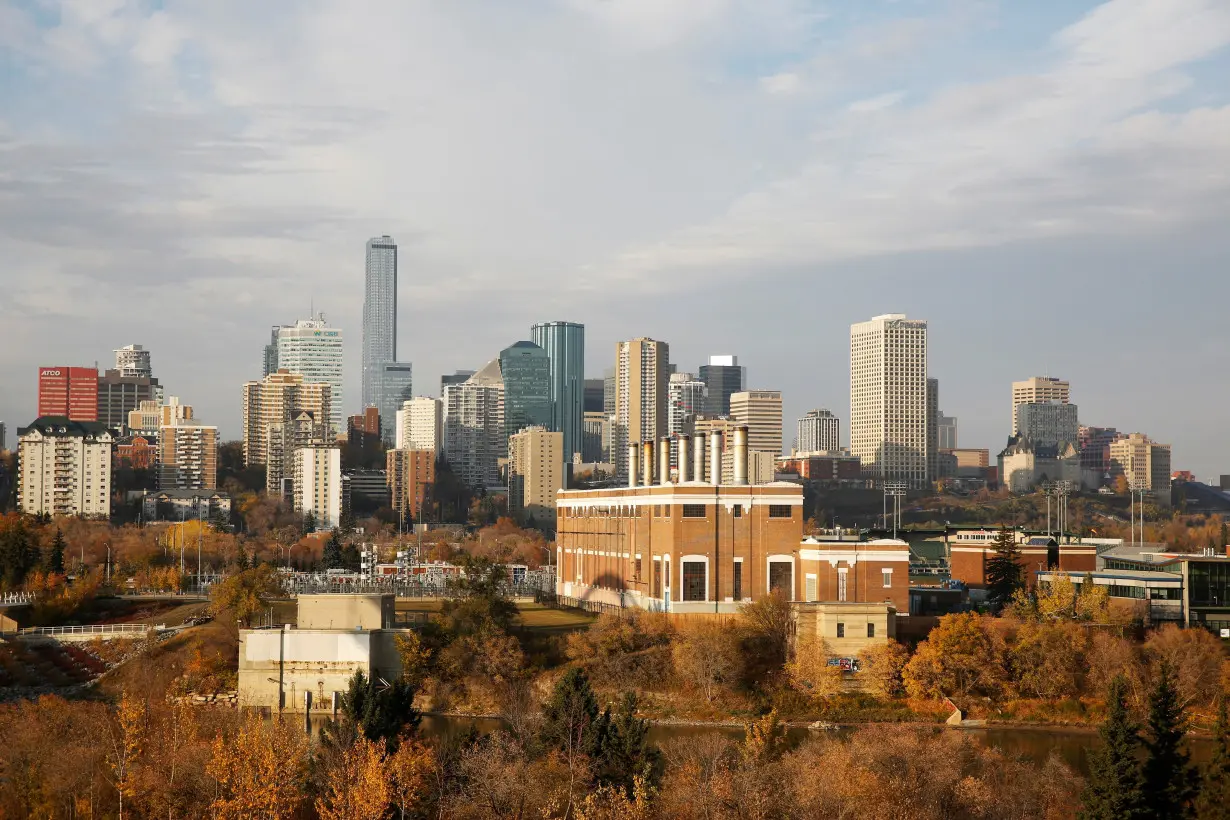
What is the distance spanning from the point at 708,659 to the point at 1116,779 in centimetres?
2835

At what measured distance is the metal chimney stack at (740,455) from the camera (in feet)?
262

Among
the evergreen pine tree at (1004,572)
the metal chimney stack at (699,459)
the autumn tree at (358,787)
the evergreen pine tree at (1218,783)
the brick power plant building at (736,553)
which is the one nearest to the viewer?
the autumn tree at (358,787)

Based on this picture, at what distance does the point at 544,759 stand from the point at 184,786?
10.7 meters

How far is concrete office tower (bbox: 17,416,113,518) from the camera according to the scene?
173500 millimetres

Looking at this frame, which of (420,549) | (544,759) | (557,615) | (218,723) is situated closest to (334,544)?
(420,549)

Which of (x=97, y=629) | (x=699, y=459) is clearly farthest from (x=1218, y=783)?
(x=97, y=629)

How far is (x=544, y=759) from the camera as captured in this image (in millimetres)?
47562

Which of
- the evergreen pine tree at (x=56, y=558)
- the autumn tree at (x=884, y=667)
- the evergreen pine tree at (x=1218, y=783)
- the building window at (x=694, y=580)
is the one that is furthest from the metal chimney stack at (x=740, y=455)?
the evergreen pine tree at (x=56, y=558)

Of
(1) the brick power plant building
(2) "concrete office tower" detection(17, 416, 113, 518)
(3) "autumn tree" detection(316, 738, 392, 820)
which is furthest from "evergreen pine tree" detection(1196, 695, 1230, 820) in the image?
(2) "concrete office tower" detection(17, 416, 113, 518)

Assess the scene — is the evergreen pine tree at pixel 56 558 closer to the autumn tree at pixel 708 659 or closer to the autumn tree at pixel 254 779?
the autumn tree at pixel 708 659

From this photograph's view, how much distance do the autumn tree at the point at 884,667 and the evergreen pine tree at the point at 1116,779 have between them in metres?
24.5

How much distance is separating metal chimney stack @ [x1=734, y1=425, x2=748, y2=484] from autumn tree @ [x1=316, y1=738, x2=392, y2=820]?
121ft

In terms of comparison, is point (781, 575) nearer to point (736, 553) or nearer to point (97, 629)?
point (736, 553)

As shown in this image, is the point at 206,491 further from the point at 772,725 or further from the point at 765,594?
the point at 772,725
